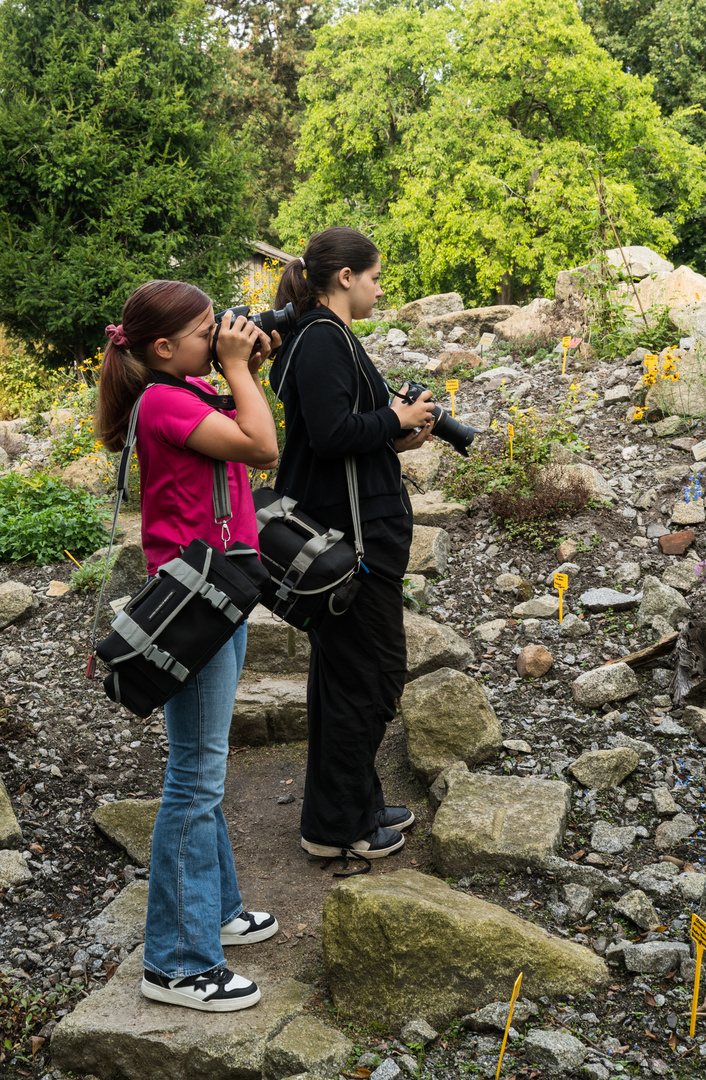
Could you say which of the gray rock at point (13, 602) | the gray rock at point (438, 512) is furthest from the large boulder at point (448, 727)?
the gray rock at point (13, 602)

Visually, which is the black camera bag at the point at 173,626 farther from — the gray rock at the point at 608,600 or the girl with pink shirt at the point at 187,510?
the gray rock at the point at 608,600

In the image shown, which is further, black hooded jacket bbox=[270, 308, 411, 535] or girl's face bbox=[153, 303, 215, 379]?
black hooded jacket bbox=[270, 308, 411, 535]

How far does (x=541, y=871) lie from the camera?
9.23ft

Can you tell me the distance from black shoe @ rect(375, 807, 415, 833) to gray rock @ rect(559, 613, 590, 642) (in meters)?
1.52

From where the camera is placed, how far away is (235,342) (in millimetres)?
2191

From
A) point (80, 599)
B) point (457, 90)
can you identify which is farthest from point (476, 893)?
point (457, 90)

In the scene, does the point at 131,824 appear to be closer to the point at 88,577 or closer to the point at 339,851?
the point at 339,851

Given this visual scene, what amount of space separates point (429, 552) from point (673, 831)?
259cm

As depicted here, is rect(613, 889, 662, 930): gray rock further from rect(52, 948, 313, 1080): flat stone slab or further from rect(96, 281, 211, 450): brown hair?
rect(96, 281, 211, 450): brown hair

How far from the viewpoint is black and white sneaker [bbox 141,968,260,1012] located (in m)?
2.25

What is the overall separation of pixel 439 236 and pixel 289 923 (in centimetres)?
1687

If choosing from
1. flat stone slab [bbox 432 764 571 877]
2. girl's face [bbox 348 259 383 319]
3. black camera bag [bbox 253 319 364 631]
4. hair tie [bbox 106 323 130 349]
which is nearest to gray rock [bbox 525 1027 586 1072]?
flat stone slab [bbox 432 764 571 877]

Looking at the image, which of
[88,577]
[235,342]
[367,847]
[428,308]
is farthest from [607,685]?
[428,308]

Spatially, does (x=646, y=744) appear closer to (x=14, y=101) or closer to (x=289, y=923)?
(x=289, y=923)
